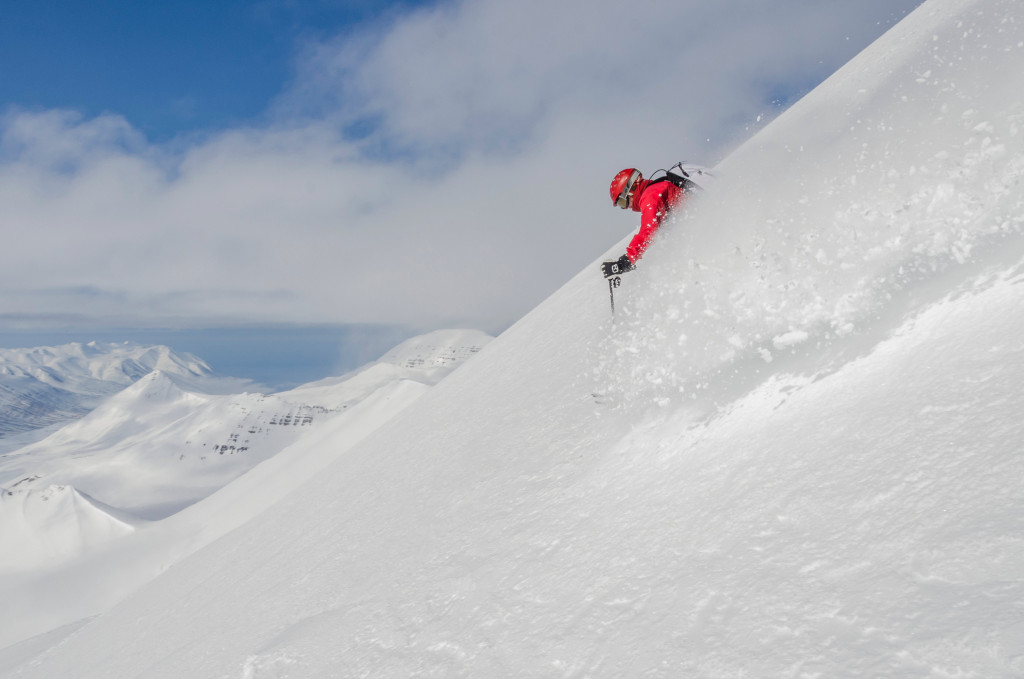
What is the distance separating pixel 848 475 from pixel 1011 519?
0.95 m

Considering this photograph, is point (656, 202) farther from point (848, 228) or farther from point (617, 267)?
point (848, 228)

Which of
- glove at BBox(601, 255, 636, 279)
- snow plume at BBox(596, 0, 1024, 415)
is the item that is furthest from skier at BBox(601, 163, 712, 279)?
snow plume at BBox(596, 0, 1024, 415)

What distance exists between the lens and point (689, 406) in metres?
5.55

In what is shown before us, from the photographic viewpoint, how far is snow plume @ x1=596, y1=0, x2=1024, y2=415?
15.2 ft

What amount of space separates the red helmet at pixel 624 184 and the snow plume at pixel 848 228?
1.41 metres

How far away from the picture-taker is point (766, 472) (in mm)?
3895

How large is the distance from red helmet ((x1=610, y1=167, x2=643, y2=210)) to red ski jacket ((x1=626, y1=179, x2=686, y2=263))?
460 millimetres

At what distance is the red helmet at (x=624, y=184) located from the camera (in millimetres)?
8641

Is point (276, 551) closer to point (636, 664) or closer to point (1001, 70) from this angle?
point (636, 664)

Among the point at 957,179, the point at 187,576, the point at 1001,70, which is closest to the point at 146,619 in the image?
the point at 187,576

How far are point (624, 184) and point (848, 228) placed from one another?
3863 mm

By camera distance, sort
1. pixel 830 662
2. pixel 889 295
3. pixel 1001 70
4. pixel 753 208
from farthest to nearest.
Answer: pixel 753 208 < pixel 1001 70 < pixel 889 295 < pixel 830 662

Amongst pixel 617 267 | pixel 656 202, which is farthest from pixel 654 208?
pixel 617 267

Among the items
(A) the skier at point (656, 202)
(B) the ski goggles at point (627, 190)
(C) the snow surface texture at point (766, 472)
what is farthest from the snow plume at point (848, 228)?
(B) the ski goggles at point (627, 190)
